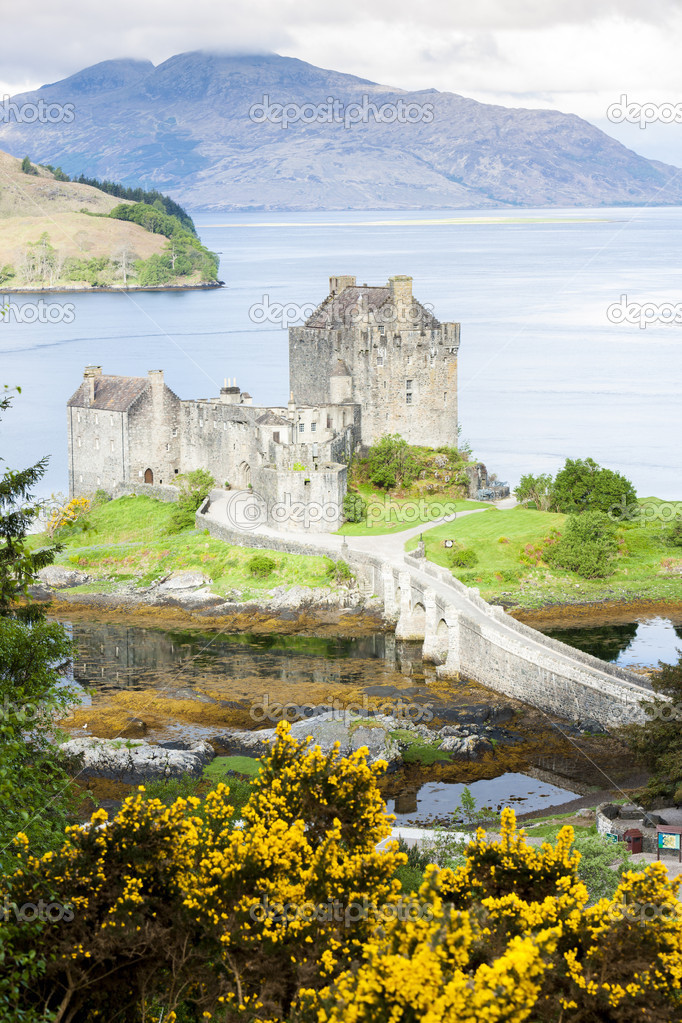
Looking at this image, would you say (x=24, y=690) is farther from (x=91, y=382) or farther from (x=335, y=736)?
(x=91, y=382)

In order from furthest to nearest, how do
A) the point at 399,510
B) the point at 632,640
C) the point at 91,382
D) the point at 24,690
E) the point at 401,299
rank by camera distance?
the point at 91,382 < the point at 401,299 < the point at 399,510 < the point at 632,640 < the point at 24,690

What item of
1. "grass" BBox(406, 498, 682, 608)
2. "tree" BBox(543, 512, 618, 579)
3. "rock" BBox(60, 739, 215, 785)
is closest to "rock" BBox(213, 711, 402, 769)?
"rock" BBox(60, 739, 215, 785)

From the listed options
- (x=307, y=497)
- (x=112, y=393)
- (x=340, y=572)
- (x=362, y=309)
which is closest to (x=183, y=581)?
(x=307, y=497)

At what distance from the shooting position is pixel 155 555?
200 feet

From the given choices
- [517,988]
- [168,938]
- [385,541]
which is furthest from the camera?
[385,541]

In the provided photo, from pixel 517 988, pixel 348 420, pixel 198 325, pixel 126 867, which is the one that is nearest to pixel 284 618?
pixel 348 420

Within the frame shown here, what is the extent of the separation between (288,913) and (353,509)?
44.3 metres

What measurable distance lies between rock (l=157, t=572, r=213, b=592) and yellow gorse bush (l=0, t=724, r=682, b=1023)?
Answer: 38.2 meters

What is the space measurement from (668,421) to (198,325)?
223ft

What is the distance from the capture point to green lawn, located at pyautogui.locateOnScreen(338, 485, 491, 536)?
61.0 m

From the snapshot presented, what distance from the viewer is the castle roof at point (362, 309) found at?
66.4m

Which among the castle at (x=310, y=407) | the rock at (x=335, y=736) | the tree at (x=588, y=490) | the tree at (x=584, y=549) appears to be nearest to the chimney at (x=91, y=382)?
the castle at (x=310, y=407)

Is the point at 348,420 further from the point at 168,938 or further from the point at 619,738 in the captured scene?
the point at 168,938

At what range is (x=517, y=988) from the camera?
527 inches
